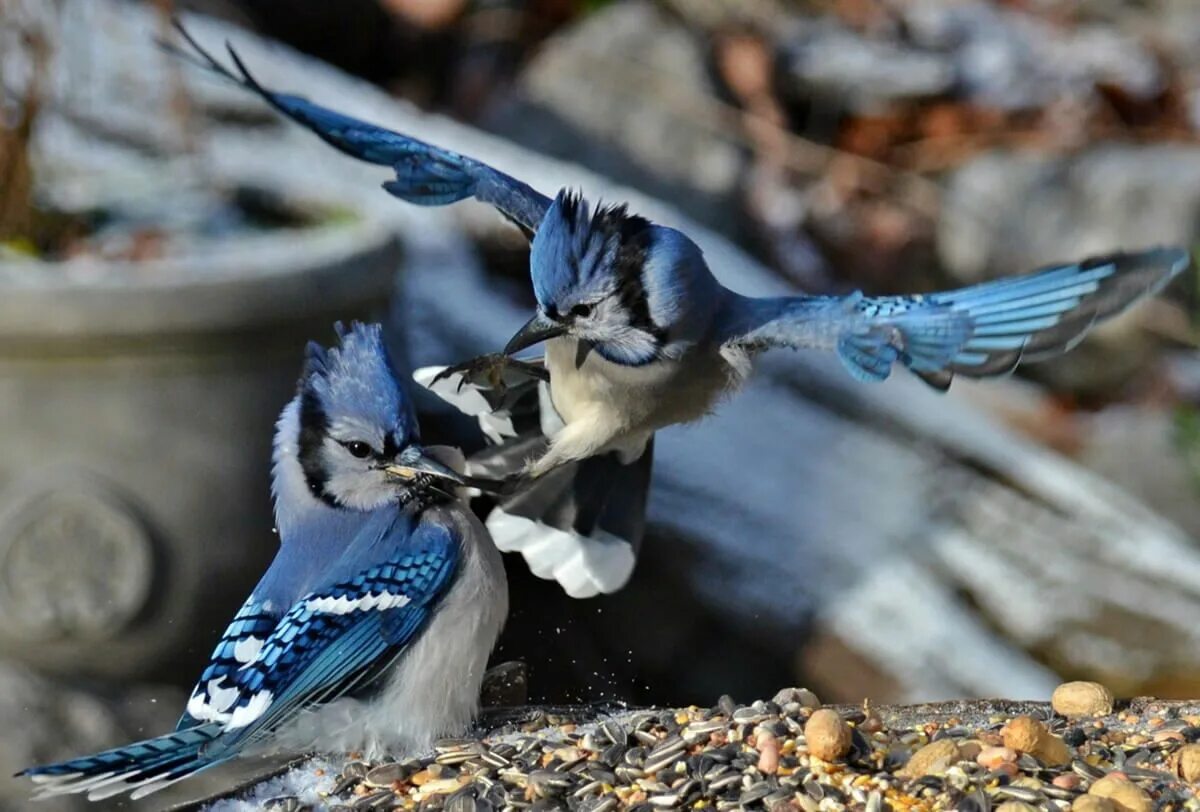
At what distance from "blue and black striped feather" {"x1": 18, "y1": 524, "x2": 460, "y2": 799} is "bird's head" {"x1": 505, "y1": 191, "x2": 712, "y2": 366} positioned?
0.22 metres

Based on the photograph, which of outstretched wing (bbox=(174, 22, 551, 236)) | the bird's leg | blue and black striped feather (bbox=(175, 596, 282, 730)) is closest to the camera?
blue and black striped feather (bbox=(175, 596, 282, 730))

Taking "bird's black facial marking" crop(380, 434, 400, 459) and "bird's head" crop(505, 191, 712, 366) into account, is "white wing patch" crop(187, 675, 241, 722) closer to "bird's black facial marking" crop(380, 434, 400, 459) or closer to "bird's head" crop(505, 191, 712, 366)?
"bird's black facial marking" crop(380, 434, 400, 459)

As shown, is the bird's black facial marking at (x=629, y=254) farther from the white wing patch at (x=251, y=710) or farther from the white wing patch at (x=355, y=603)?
the white wing patch at (x=251, y=710)

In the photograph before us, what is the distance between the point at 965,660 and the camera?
9.50ft

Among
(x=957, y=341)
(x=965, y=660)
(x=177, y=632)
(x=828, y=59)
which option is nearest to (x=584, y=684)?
(x=177, y=632)

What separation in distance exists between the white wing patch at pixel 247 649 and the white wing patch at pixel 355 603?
0.16ft

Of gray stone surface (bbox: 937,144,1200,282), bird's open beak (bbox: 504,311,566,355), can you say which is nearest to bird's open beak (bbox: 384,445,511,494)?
bird's open beak (bbox: 504,311,566,355)

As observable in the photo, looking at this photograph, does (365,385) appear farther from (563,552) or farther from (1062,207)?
(1062,207)

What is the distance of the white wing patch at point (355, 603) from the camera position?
1358mm

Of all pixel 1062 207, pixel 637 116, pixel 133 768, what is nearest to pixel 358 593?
pixel 133 768

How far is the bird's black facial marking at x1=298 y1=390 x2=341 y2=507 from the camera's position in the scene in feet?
4.54

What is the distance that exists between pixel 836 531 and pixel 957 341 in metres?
1.82

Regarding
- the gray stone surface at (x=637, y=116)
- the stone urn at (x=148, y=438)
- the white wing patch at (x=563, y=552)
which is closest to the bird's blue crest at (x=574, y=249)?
the white wing patch at (x=563, y=552)

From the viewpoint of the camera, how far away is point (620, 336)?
1.55 meters
